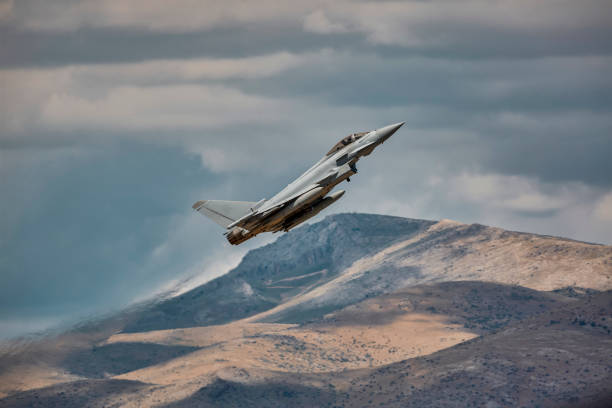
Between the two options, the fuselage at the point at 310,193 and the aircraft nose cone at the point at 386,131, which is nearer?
the fuselage at the point at 310,193

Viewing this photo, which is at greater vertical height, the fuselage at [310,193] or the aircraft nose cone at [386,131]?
the aircraft nose cone at [386,131]

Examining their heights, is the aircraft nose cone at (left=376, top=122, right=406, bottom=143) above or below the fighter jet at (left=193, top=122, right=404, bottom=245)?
above

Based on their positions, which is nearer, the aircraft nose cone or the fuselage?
the fuselage

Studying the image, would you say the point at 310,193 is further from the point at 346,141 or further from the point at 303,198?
the point at 346,141

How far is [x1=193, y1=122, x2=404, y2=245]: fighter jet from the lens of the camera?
407ft

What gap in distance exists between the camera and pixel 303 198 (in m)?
123

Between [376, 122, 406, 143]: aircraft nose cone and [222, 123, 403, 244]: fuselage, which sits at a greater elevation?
[376, 122, 406, 143]: aircraft nose cone

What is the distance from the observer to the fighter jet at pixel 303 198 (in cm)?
12406

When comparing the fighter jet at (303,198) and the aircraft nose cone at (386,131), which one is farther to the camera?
the aircraft nose cone at (386,131)

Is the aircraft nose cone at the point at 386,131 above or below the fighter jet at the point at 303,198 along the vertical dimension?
above

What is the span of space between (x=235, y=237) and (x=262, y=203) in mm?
5286

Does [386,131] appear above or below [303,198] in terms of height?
above

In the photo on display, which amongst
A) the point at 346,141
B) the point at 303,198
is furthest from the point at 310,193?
the point at 346,141

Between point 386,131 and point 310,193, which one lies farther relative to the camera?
point 386,131
